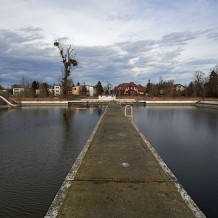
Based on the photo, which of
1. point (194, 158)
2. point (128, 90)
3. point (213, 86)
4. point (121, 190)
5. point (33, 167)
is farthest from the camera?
point (128, 90)

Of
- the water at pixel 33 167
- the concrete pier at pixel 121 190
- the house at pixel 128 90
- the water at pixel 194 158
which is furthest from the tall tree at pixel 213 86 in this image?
the concrete pier at pixel 121 190

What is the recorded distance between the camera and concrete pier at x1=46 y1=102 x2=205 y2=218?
188 inches

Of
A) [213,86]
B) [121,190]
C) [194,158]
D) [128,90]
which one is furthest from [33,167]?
[128,90]

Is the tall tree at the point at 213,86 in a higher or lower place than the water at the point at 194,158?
higher

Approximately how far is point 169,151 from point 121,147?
9.95ft

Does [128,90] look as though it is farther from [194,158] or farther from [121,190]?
[121,190]

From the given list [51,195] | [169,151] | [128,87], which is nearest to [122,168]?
[51,195]

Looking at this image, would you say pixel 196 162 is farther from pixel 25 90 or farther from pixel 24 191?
pixel 25 90

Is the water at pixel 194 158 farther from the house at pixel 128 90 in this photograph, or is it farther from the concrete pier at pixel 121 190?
the house at pixel 128 90

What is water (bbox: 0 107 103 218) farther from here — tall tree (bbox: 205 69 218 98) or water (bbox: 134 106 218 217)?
tall tree (bbox: 205 69 218 98)

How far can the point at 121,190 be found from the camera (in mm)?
5738

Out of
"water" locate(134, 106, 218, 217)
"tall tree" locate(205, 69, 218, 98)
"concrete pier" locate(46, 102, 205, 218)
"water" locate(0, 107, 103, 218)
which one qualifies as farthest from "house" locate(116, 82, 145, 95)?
"concrete pier" locate(46, 102, 205, 218)

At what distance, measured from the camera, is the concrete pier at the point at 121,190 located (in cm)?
478

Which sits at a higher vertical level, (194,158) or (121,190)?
(121,190)
